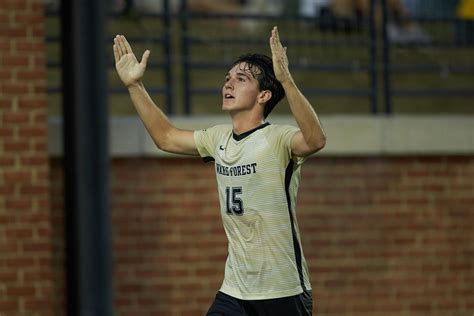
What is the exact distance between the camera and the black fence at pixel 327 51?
10.7 metres

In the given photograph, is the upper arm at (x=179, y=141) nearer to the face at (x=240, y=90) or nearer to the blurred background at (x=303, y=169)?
the face at (x=240, y=90)

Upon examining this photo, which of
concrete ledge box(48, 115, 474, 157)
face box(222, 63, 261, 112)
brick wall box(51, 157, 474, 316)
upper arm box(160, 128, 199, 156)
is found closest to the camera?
face box(222, 63, 261, 112)

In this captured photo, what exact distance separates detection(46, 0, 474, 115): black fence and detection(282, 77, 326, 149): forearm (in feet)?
15.4

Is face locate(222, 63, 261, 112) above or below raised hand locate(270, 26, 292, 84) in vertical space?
below

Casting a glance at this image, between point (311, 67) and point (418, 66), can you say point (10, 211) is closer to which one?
point (311, 67)

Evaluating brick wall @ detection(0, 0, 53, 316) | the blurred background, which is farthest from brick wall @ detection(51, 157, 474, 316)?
brick wall @ detection(0, 0, 53, 316)

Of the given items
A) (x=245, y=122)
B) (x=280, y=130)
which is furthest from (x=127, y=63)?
(x=280, y=130)

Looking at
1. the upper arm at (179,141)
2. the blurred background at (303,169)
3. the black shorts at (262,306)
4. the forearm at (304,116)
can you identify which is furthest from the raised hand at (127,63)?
the blurred background at (303,169)

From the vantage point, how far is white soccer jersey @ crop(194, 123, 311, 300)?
6.09 meters

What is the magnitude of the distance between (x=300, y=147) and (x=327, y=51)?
18.0 ft

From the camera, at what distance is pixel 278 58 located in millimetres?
5633

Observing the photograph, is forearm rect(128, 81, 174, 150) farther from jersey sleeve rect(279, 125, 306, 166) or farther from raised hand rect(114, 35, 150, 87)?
jersey sleeve rect(279, 125, 306, 166)

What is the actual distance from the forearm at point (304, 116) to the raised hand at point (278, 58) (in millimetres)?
36

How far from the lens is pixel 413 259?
10.6m
